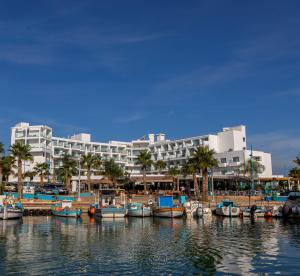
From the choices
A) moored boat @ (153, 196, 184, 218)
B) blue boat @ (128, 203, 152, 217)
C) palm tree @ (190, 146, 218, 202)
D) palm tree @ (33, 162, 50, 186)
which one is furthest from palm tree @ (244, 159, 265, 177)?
palm tree @ (33, 162, 50, 186)

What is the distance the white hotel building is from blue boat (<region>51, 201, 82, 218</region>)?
194ft

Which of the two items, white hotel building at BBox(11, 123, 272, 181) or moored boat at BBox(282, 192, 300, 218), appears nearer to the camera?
moored boat at BBox(282, 192, 300, 218)

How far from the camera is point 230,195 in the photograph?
Answer: 87.9 m

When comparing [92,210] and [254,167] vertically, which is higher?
[254,167]

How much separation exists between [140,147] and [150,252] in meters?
137

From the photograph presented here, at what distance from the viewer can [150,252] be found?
29672 millimetres

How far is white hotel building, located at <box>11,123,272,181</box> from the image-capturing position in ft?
422

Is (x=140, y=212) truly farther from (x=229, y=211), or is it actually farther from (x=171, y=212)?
(x=229, y=211)

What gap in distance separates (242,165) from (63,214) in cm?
7075

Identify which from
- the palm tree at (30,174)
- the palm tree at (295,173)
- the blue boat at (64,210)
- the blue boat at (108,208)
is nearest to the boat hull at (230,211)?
the blue boat at (108,208)

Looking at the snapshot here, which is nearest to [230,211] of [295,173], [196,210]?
[196,210]

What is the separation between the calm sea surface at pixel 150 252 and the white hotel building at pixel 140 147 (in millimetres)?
86772

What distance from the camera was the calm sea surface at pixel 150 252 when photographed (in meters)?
23.6

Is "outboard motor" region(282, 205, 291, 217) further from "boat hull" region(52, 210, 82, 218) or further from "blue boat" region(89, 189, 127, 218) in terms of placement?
"boat hull" region(52, 210, 82, 218)
